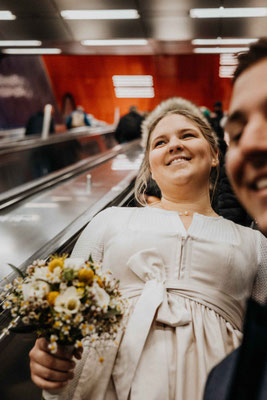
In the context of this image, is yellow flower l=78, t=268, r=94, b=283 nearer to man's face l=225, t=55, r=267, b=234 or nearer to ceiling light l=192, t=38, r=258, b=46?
man's face l=225, t=55, r=267, b=234

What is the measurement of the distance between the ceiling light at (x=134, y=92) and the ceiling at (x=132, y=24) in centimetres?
971

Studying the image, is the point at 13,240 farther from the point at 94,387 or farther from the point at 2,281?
the point at 94,387

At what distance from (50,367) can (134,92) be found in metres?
20.3

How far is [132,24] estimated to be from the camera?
26.2 feet

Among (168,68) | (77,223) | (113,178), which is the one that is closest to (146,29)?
(113,178)

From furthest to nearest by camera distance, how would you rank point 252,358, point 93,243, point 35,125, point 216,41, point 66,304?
point 35,125, point 216,41, point 93,243, point 66,304, point 252,358

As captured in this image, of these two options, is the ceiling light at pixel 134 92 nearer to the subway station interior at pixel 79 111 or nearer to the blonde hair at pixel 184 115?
the subway station interior at pixel 79 111

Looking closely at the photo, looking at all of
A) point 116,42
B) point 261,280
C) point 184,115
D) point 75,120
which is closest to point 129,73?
point 75,120

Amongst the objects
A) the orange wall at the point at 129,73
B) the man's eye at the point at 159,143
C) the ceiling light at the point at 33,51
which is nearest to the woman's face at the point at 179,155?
the man's eye at the point at 159,143

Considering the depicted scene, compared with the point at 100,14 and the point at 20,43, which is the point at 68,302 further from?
the point at 20,43

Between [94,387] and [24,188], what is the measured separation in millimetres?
4140

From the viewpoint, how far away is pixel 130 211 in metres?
1.88

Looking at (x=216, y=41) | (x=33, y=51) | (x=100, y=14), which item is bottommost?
(x=216, y=41)

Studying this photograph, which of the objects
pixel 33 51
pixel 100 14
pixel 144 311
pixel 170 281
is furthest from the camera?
pixel 33 51
